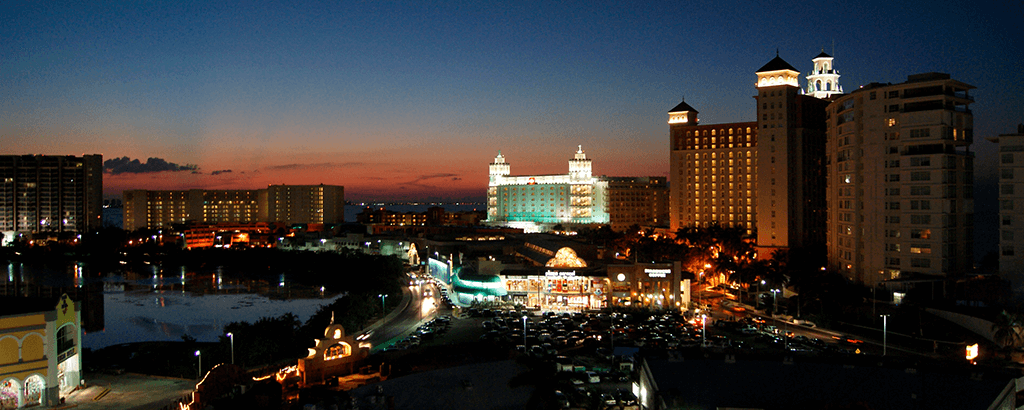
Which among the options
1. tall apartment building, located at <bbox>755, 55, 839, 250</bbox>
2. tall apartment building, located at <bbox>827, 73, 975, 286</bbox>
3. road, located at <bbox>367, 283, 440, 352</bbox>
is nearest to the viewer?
road, located at <bbox>367, 283, 440, 352</bbox>

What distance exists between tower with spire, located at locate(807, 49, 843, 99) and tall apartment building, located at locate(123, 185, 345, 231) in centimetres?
9241

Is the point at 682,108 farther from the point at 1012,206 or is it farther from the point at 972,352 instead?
the point at 972,352

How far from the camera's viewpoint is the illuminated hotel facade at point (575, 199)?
359ft

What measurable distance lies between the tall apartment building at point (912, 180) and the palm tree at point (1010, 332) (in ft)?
37.9

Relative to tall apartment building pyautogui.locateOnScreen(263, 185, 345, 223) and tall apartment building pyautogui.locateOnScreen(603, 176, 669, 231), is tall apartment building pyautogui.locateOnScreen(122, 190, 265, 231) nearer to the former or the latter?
tall apartment building pyautogui.locateOnScreen(263, 185, 345, 223)

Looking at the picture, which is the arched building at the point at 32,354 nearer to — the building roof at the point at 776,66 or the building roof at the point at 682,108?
Result: the building roof at the point at 776,66

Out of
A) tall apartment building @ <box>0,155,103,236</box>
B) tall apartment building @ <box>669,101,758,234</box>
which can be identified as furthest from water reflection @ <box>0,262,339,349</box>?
tall apartment building @ <box>669,101,758,234</box>

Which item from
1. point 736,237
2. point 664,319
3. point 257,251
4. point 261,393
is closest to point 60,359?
point 261,393

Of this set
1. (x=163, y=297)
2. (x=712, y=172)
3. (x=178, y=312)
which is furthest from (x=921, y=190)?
(x=163, y=297)

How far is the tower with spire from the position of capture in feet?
224

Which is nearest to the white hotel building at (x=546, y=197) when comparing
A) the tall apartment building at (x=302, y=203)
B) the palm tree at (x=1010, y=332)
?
the tall apartment building at (x=302, y=203)

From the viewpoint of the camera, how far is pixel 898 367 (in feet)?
71.1

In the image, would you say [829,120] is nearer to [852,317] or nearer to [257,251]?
[852,317]

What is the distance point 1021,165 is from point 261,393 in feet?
121
